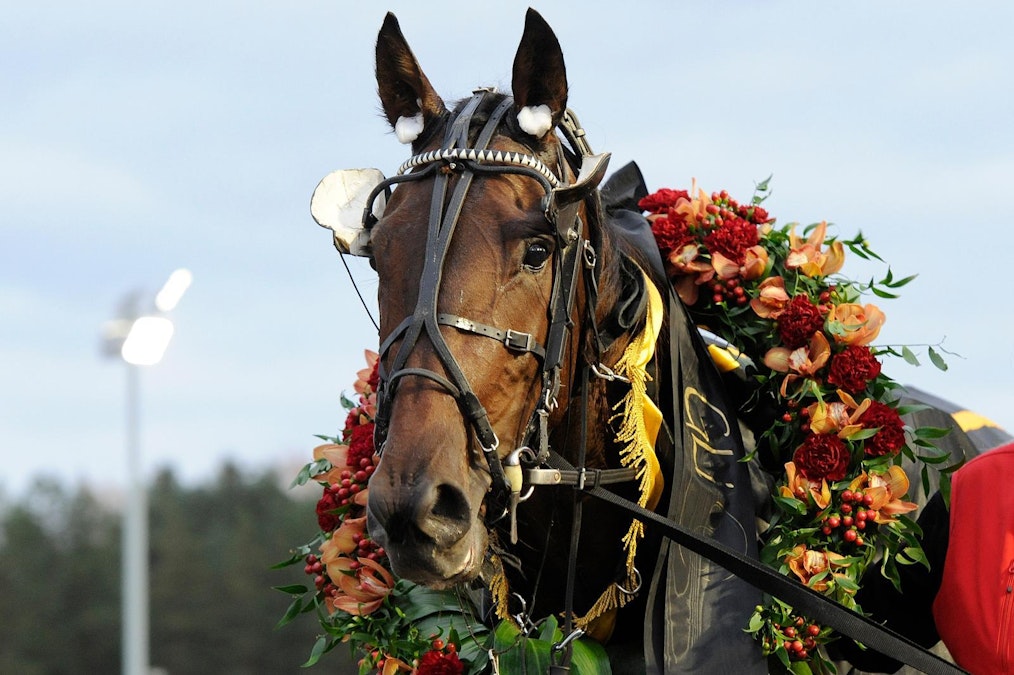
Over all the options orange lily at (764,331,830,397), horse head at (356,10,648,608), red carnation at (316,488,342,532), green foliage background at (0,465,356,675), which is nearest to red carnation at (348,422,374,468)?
red carnation at (316,488,342,532)

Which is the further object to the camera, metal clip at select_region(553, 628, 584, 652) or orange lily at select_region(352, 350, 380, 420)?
orange lily at select_region(352, 350, 380, 420)

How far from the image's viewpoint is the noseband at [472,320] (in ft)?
10.3

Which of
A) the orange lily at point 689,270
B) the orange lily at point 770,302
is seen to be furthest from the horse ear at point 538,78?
the orange lily at point 770,302

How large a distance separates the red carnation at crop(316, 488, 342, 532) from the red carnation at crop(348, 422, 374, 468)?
0.15 meters

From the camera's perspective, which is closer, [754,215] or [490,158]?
[490,158]

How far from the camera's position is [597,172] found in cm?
356

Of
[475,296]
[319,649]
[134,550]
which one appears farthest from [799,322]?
[134,550]

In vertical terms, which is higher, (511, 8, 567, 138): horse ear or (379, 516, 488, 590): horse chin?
(511, 8, 567, 138): horse ear

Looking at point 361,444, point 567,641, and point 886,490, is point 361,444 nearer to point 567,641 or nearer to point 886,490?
point 567,641

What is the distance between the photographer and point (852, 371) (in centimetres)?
418

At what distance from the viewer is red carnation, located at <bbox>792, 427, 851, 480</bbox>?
4.04 m

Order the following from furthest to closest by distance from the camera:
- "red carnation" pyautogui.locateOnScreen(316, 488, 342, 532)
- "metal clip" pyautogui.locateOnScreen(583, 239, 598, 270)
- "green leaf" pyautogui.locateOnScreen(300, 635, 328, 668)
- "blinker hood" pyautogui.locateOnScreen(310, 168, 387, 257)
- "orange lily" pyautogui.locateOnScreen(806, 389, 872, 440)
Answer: "red carnation" pyautogui.locateOnScreen(316, 488, 342, 532), "green leaf" pyautogui.locateOnScreen(300, 635, 328, 668), "orange lily" pyautogui.locateOnScreen(806, 389, 872, 440), "blinker hood" pyautogui.locateOnScreen(310, 168, 387, 257), "metal clip" pyautogui.locateOnScreen(583, 239, 598, 270)

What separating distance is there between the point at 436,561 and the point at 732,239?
2.02 metres

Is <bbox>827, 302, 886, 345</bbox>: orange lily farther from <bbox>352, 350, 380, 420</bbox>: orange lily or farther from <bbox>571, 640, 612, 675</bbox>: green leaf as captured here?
<bbox>352, 350, 380, 420</bbox>: orange lily
